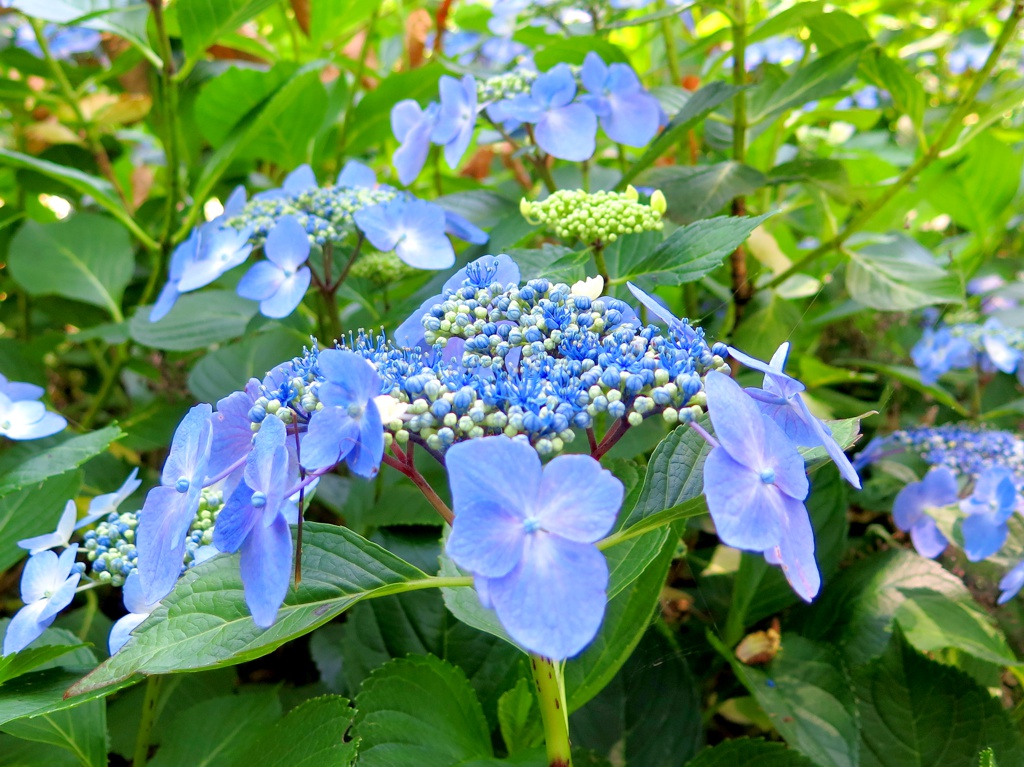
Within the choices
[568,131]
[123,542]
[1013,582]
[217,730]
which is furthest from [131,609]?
[1013,582]

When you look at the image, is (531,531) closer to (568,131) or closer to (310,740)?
(310,740)

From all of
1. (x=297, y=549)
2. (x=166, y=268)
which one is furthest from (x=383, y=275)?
(x=297, y=549)

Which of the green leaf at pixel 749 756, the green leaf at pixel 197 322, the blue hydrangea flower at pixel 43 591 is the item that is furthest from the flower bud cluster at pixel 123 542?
the green leaf at pixel 749 756

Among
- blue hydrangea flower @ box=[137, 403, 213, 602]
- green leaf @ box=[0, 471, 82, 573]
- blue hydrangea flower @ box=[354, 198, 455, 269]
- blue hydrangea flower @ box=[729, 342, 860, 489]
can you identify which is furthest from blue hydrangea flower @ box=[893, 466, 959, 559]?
green leaf @ box=[0, 471, 82, 573]

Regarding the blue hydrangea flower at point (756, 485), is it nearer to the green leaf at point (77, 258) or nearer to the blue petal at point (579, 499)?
the blue petal at point (579, 499)

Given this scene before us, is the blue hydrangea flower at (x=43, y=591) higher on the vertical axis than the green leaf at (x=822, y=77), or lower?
lower

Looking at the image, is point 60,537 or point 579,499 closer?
point 579,499
